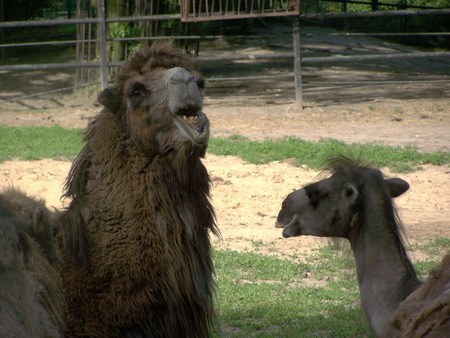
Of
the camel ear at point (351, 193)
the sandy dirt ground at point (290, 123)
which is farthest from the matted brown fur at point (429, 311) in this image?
the sandy dirt ground at point (290, 123)

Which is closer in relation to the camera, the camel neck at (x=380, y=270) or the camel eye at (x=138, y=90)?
the camel neck at (x=380, y=270)

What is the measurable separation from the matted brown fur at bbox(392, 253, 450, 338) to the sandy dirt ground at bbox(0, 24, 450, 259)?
3.76 metres

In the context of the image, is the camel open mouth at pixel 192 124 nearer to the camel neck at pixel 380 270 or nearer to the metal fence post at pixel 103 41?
the camel neck at pixel 380 270

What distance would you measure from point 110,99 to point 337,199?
1.58 meters

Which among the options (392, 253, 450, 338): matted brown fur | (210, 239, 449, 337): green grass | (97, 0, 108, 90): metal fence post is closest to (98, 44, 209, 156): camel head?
(210, 239, 449, 337): green grass

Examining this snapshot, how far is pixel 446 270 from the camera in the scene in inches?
136

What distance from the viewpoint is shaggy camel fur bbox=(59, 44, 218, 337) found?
5270 mm

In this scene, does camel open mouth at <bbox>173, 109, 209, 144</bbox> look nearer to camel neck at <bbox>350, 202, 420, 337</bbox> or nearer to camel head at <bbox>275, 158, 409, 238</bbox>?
camel head at <bbox>275, 158, 409, 238</bbox>

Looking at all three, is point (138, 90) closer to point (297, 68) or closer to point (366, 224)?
point (366, 224)

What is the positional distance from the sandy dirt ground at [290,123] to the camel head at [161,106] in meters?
2.12

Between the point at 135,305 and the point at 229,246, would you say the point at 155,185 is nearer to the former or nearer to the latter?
the point at 135,305

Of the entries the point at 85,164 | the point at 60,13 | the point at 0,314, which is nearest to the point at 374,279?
the point at 85,164

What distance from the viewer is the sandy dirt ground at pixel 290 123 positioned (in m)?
10.6

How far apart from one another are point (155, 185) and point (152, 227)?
9.7 inches
